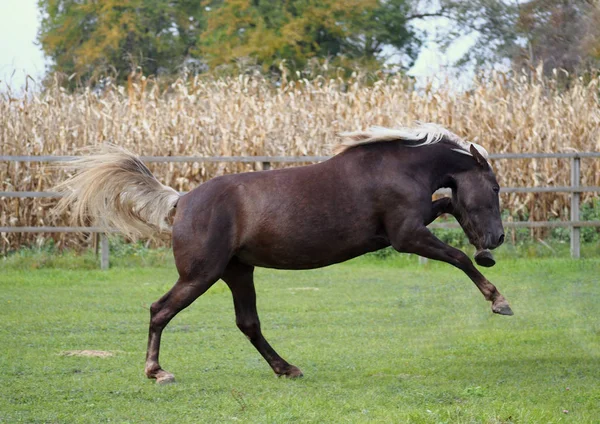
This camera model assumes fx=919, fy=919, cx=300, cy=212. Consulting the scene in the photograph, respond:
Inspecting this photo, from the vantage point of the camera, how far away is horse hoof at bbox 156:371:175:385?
632 cm

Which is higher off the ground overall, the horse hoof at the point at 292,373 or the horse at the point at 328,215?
the horse at the point at 328,215

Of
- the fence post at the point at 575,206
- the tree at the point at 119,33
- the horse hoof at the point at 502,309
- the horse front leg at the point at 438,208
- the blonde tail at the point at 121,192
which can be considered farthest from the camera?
the tree at the point at 119,33

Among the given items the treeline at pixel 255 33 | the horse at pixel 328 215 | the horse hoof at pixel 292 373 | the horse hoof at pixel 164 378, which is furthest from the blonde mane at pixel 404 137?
the treeline at pixel 255 33

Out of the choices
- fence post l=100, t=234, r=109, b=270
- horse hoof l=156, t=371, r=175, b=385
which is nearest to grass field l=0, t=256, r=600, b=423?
horse hoof l=156, t=371, r=175, b=385

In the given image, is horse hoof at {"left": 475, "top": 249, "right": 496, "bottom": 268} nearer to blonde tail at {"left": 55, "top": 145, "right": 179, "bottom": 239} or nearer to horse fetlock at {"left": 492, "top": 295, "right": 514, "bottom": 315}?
horse fetlock at {"left": 492, "top": 295, "right": 514, "bottom": 315}

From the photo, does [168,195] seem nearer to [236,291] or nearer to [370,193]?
[236,291]

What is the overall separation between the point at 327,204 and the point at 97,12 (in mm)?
32520

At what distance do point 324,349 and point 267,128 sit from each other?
830 cm

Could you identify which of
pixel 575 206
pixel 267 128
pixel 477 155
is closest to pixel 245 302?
pixel 477 155

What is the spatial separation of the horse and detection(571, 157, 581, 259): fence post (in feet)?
25.6

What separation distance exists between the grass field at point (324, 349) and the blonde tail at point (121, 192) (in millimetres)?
1147

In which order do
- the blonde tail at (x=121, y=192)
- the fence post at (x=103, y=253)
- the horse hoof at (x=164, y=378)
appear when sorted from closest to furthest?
the horse hoof at (x=164, y=378) → the blonde tail at (x=121, y=192) → the fence post at (x=103, y=253)

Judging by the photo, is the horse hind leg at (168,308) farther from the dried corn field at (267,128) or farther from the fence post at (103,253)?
the dried corn field at (267,128)

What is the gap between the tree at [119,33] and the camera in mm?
35625
